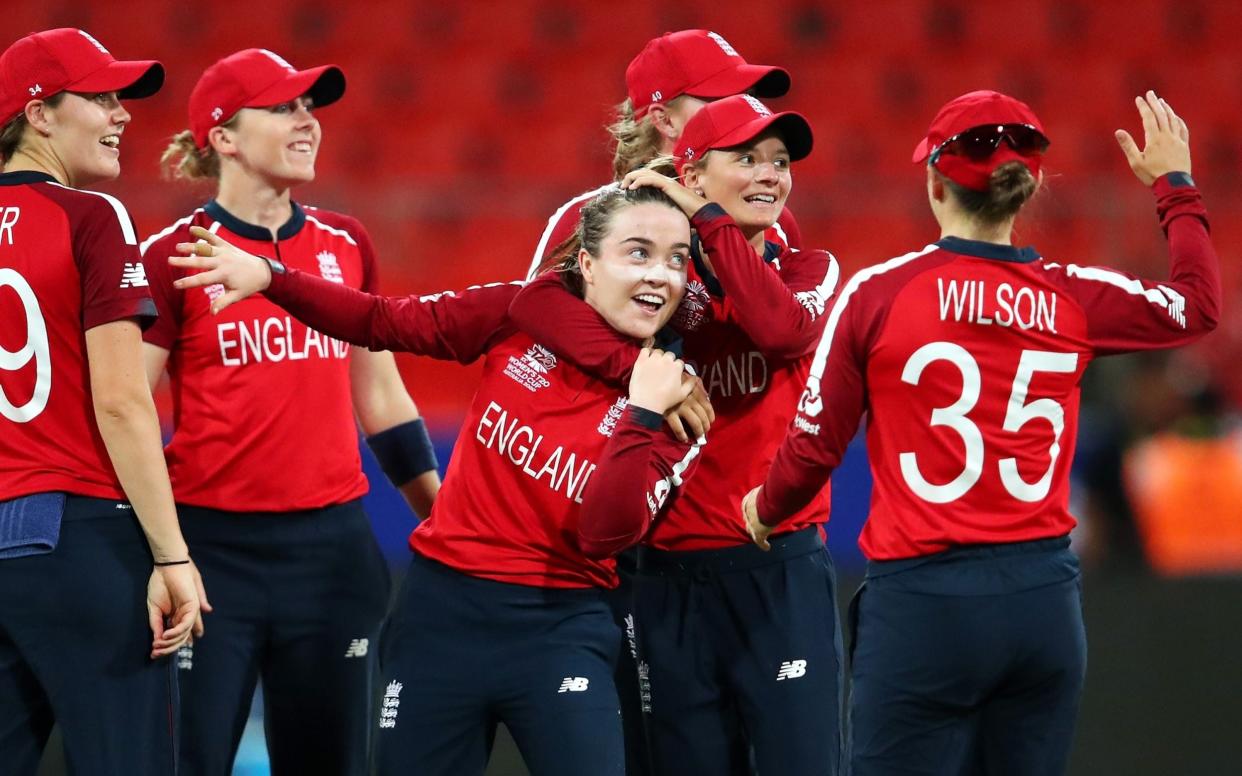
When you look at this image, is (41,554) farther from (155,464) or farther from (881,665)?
(881,665)

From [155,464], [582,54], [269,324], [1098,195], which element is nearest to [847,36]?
[582,54]

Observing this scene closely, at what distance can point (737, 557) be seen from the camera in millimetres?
3676

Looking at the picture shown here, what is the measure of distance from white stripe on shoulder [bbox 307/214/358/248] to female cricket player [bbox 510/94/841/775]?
892 millimetres

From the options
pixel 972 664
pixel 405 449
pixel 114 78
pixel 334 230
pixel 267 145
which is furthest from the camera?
pixel 405 449

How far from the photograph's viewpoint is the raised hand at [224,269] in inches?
136

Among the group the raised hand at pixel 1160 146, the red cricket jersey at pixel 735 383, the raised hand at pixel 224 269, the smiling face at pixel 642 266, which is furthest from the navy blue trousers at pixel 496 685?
the raised hand at pixel 1160 146

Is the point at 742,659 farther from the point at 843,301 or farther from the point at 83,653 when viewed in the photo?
the point at 83,653

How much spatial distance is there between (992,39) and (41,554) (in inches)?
343

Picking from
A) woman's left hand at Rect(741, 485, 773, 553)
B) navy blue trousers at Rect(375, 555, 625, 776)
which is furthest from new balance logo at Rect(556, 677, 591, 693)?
woman's left hand at Rect(741, 485, 773, 553)

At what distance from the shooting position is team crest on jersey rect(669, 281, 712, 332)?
3.70 m

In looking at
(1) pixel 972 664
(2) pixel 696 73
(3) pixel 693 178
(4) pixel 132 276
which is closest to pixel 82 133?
(4) pixel 132 276

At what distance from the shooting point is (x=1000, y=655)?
3.26 m

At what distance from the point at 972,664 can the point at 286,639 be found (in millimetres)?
1714

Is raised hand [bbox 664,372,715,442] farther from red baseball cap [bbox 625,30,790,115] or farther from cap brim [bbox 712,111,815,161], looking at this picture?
red baseball cap [bbox 625,30,790,115]
